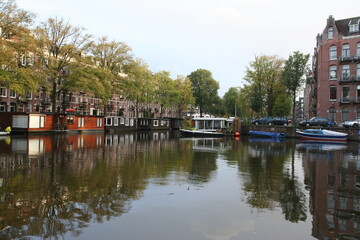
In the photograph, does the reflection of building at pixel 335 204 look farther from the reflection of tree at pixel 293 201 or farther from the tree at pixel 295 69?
the tree at pixel 295 69

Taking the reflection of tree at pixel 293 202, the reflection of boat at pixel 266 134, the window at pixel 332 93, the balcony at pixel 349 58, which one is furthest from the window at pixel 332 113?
the reflection of tree at pixel 293 202

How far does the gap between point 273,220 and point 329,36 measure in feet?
183

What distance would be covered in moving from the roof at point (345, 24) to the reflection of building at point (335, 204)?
48.0 m

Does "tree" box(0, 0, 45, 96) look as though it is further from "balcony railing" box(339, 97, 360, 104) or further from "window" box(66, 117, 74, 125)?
"balcony railing" box(339, 97, 360, 104)

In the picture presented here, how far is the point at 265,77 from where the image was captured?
197 feet

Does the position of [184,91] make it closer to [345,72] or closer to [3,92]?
[345,72]

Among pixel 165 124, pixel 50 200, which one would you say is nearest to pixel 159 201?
pixel 50 200

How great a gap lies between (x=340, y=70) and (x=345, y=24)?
29.4 ft

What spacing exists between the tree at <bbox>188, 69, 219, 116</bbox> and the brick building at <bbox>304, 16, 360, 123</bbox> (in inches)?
1703

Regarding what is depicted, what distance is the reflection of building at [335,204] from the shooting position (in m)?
6.65

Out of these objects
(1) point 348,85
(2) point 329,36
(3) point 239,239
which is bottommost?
(3) point 239,239

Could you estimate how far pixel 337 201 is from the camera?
9.18 metres

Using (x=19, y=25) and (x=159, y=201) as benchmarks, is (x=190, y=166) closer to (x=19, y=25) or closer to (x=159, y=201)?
(x=159, y=201)

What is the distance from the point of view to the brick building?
51438 millimetres
